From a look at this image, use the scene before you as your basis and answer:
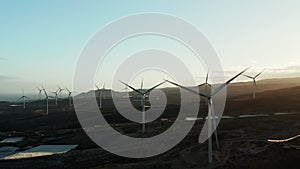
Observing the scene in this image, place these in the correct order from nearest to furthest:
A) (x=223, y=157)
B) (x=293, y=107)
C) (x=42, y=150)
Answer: (x=223, y=157) < (x=42, y=150) < (x=293, y=107)

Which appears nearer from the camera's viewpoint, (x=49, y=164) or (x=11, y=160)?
(x=49, y=164)

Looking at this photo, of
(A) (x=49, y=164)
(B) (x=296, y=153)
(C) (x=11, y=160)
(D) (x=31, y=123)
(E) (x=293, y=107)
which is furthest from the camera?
(D) (x=31, y=123)

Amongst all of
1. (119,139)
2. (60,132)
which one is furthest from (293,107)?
(60,132)

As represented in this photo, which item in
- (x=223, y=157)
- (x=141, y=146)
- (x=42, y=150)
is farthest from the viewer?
(x=42, y=150)

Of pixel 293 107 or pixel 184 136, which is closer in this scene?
pixel 184 136

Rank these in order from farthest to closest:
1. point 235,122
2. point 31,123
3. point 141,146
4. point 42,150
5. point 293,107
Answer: point 31,123 → point 293,107 → point 235,122 → point 42,150 → point 141,146

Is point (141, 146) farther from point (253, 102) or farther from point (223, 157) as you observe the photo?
point (253, 102)

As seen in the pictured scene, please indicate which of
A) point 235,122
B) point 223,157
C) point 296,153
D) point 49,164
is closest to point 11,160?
point 49,164

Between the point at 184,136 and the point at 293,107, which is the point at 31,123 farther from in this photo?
the point at 293,107
